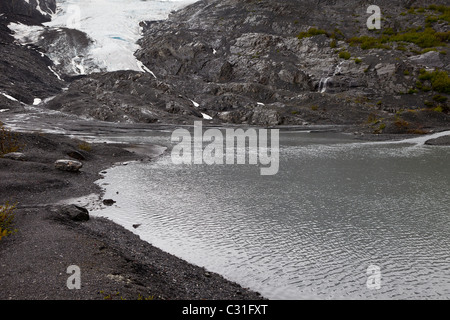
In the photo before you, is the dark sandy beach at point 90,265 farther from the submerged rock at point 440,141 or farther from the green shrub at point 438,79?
the green shrub at point 438,79

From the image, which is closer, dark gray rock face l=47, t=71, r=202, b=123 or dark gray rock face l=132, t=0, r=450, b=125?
dark gray rock face l=47, t=71, r=202, b=123

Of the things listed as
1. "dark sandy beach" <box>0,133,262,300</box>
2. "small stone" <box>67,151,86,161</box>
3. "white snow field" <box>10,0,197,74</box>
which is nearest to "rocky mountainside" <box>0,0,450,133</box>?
"white snow field" <box>10,0,197,74</box>

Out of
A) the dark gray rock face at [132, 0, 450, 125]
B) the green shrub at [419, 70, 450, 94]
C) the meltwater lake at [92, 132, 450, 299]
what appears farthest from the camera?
the dark gray rock face at [132, 0, 450, 125]

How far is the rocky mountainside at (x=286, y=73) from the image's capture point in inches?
2648

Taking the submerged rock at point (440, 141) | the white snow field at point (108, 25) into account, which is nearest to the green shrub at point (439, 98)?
the submerged rock at point (440, 141)

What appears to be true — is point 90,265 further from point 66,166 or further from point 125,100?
point 125,100

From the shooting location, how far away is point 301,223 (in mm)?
12117

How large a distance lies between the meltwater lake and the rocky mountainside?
3566cm

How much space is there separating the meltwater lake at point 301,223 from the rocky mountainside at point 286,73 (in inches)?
1404

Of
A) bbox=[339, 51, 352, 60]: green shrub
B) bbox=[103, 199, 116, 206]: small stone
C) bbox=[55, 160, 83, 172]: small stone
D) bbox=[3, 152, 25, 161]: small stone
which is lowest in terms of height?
bbox=[103, 199, 116, 206]: small stone

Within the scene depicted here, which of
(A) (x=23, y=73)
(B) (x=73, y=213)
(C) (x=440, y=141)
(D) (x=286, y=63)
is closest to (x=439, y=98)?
(D) (x=286, y=63)

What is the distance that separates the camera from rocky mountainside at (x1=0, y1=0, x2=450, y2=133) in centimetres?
6725

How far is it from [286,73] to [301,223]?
74450 millimetres

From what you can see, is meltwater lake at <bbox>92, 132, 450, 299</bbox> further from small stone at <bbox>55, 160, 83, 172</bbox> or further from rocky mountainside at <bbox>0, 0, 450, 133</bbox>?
rocky mountainside at <bbox>0, 0, 450, 133</bbox>
